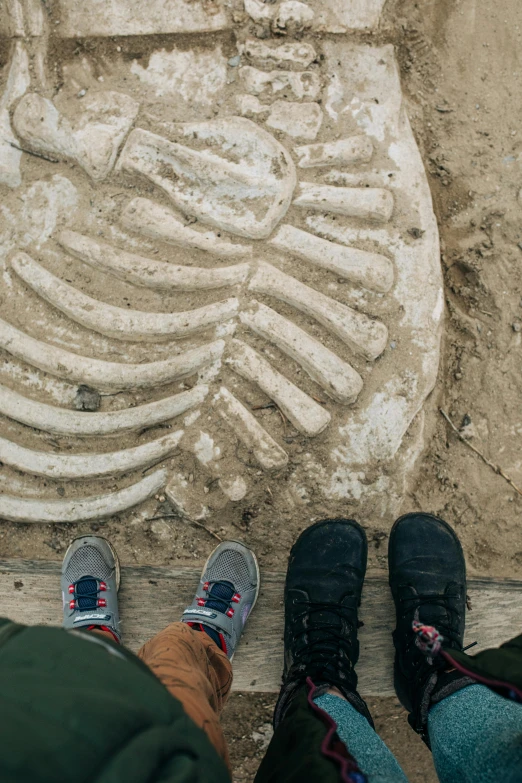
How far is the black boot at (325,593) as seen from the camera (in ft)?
5.74

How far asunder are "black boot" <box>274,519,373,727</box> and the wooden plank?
9 cm

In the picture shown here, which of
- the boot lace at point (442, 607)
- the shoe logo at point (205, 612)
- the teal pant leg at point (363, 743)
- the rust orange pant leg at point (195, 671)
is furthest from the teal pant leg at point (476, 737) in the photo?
the shoe logo at point (205, 612)

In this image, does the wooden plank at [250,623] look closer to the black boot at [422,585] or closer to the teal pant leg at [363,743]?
the black boot at [422,585]

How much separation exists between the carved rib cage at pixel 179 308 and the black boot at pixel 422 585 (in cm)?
44

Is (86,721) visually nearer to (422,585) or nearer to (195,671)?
(195,671)

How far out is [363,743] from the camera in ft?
4.61

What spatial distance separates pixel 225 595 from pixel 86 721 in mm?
967

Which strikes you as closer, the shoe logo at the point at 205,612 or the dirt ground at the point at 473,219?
the shoe logo at the point at 205,612

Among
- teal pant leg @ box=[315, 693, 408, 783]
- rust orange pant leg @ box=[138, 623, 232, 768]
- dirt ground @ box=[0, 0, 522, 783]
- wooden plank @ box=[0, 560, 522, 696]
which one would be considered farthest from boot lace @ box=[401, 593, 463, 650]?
rust orange pant leg @ box=[138, 623, 232, 768]

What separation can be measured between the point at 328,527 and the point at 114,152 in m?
1.35

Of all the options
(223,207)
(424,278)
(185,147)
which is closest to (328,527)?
(424,278)

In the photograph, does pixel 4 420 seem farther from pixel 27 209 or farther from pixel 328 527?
pixel 328 527

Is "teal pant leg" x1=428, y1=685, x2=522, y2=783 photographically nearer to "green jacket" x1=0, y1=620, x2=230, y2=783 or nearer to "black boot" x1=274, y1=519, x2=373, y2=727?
"black boot" x1=274, y1=519, x2=373, y2=727

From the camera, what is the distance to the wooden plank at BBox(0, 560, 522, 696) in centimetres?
183
